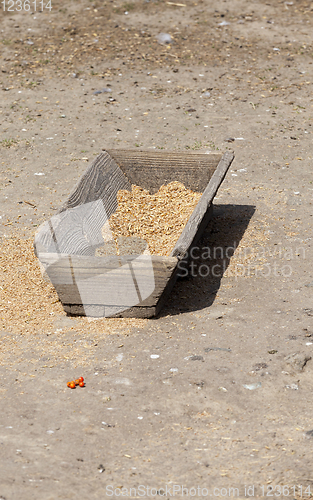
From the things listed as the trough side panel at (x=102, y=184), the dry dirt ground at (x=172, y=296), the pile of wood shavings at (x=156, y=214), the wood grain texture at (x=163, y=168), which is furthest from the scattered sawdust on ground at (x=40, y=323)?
the wood grain texture at (x=163, y=168)

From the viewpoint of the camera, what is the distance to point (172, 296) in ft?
15.7

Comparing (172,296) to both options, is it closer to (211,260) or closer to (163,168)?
(211,260)

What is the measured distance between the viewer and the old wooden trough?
4.12 meters

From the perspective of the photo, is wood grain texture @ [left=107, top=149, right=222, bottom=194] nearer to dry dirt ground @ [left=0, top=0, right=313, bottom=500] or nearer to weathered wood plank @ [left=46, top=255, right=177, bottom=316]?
dry dirt ground @ [left=0, top=0, right=313, bottom=500]

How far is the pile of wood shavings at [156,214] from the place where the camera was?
209 inches

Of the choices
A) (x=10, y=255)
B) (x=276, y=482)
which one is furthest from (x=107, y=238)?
(x=276, y=482)

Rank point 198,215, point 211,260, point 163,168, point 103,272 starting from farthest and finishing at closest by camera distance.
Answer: point 163,168
point 211,260
point 198,215
point 103,272

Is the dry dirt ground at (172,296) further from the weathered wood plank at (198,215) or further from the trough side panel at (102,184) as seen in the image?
the trough side panel at (102,184)

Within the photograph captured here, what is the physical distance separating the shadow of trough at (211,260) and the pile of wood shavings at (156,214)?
300mm

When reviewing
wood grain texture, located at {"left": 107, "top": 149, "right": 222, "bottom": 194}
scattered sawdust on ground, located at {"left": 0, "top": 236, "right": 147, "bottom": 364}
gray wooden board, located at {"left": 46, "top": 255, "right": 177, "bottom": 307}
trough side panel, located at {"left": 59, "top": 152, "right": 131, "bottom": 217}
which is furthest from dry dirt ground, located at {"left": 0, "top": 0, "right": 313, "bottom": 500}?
trough side panel, located at {"left": 59, "top": 152, "right": 131, "bottom": 217}

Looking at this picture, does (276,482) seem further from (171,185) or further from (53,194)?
(53,194)

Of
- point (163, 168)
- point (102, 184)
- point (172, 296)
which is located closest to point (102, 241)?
point (102, 184)

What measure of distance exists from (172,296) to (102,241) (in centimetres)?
94

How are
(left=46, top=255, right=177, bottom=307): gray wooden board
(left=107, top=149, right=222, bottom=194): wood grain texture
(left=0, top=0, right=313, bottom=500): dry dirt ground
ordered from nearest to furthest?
(left=0, top=0, right=313, bottom=500): dry dirt ground → (left=46, top=255, right=177, bottom=307): gray wooden board → (left=107, top=149, right=222, bottom=194): wood grain texture
